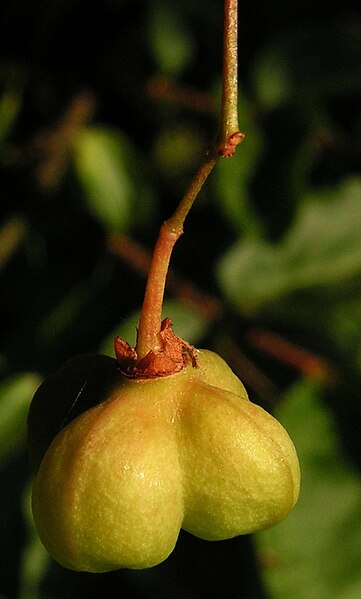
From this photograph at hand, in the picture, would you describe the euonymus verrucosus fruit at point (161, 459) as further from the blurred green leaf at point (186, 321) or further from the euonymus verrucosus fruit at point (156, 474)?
the blurred green leaf at point (186, 321)

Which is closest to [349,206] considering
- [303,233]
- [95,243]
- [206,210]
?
[303,233]

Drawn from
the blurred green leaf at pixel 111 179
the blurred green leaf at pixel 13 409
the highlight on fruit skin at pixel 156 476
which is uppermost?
the highlight on fruit skin at pixel 156 476

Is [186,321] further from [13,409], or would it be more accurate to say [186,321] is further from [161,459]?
[161,459]

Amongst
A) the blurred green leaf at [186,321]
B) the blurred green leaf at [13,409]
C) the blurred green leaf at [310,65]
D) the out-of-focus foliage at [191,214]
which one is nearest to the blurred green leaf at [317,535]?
the out-of-focus foliage at [191,214]

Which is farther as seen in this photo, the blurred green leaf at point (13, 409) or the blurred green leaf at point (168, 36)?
the blurred green leaf at point (168, 36)

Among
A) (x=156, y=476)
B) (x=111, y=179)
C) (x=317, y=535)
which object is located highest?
(x=156, y=476)

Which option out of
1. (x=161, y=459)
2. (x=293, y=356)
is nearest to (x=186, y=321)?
(x=293, y=356)

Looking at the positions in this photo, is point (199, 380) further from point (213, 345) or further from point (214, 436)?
point (213, 345)
